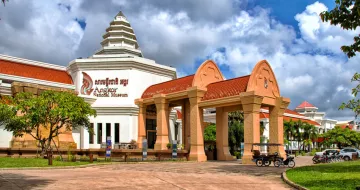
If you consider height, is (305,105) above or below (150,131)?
above

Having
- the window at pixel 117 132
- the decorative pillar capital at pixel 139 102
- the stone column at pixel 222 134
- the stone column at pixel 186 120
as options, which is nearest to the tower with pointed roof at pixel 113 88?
the window at pixel 117 132

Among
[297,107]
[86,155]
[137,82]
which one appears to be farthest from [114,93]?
[297,107]

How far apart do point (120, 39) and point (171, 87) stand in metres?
18.1

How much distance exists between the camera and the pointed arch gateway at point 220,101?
26886mm

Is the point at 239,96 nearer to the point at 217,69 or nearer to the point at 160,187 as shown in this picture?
the point at 217,69


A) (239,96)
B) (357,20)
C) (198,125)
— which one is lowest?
(198,125)

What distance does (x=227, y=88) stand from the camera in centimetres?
2875

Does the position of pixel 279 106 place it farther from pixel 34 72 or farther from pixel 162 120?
pixel 34 72

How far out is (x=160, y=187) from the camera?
40.5ft

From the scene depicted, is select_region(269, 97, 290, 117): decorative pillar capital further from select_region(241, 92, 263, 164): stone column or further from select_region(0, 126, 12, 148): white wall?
select_region(0, 126, 12, 148): white wall

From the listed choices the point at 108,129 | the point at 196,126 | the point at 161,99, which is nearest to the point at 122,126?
the point at 108,129

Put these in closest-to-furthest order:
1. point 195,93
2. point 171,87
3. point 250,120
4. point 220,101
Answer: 1. point 250,120
2. point 220,101
3. point 195,93
4. point 171,87

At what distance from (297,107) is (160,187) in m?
89.6

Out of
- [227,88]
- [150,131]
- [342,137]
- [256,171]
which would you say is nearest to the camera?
[256,171]
